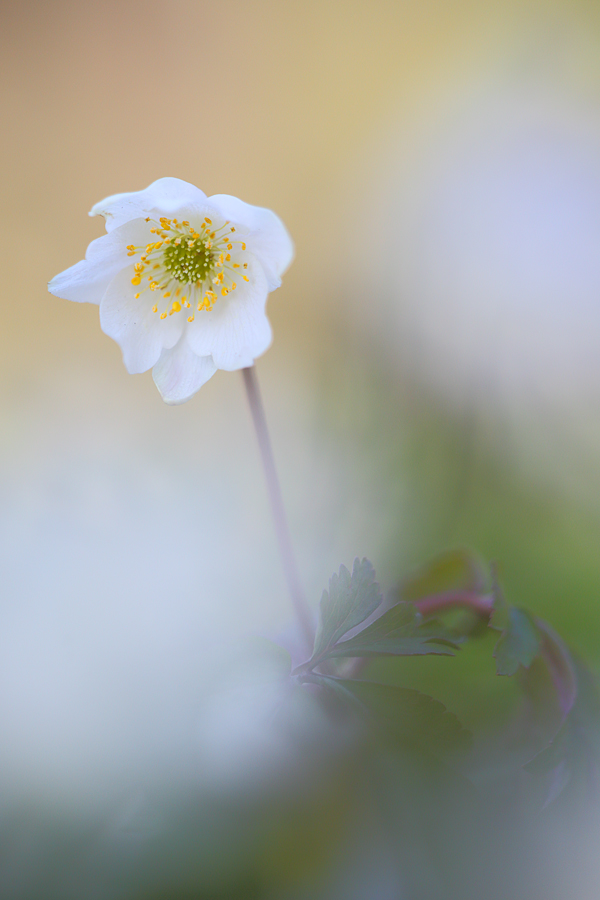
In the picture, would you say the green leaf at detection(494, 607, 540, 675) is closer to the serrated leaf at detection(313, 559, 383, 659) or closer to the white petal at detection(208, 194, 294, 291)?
the serrated leaf at detection(313, 559, 383, 659)

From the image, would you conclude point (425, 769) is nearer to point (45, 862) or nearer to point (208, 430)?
point (45, 862)

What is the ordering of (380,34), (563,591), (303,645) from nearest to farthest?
(303,645), (563,591), (380,34)

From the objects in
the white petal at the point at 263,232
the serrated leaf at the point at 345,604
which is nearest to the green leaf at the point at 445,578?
the serrated leaf at the point at 345,604

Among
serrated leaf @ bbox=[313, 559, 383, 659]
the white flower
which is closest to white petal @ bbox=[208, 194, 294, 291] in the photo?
the white flower

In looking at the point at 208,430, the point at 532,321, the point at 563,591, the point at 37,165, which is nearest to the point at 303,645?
the point at 563,591

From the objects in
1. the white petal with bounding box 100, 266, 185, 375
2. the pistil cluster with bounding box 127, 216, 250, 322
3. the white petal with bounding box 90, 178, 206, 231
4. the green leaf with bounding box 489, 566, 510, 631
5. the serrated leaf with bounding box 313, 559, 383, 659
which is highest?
the white petal with bounding box 90, 178, 206, 231

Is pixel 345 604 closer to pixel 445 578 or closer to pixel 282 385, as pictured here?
pixel 445 578

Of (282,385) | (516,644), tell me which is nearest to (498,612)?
(516,644)
